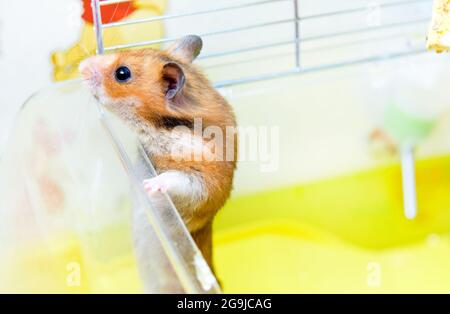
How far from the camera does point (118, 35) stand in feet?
4.57

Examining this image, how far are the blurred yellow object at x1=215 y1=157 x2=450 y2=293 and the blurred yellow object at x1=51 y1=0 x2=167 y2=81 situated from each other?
17.3 inches

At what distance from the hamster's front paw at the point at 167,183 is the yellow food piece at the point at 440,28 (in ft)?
1.53

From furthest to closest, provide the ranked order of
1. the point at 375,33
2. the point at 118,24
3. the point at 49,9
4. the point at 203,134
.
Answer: the point at 375,33
the point at 49,9
the point at 118,24
the point at 203,134

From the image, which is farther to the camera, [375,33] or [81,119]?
[375,33]

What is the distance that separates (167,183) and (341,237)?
2.42 ft

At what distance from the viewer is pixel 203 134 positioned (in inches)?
46.7

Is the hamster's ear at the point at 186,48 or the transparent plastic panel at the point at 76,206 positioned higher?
the hamster's ear at the point at 186,48

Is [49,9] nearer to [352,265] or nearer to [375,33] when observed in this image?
[375,33]

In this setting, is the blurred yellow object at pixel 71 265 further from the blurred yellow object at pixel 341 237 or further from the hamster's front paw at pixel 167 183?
the blurred yellow object at pixel 341 237

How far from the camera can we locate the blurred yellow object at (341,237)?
5.17 ft

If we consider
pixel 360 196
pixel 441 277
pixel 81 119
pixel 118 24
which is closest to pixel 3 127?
pixel 81 119

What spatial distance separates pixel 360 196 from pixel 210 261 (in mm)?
544
